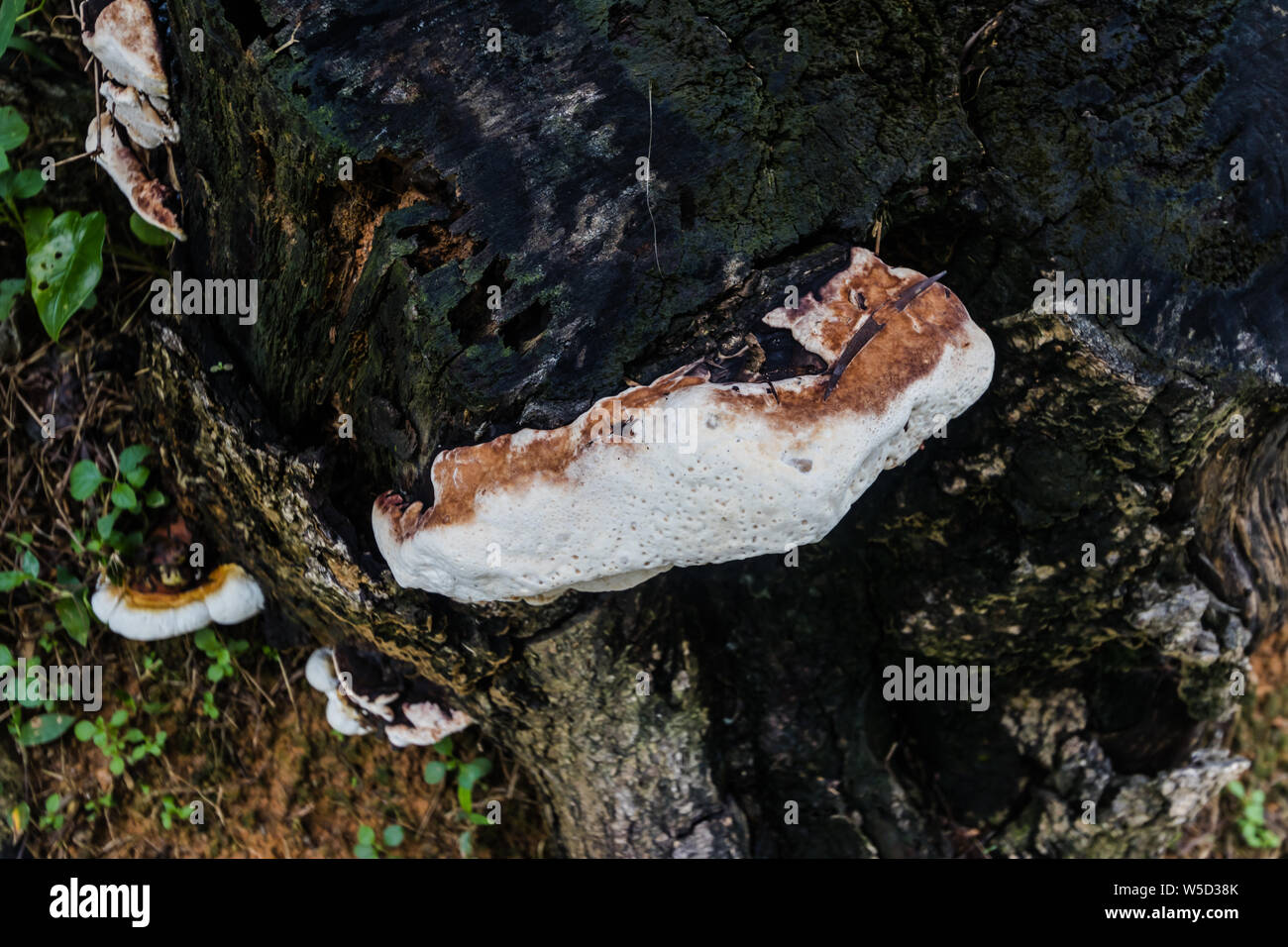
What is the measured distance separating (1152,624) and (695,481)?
1655 mm

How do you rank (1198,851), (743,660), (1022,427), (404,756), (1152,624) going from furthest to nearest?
1. (1198,851)
2. (404,756)
3. (743,660)
4. (1152,624)
5. (1022,427)

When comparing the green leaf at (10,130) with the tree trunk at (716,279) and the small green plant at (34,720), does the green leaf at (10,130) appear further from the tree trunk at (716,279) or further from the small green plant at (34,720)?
the small green plant at (34,720)

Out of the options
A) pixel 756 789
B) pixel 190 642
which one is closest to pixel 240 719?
pixel 190 642

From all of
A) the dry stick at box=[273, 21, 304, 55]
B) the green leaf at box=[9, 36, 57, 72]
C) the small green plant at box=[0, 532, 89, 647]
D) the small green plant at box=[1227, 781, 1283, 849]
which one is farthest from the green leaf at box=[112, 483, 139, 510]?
the small green plant at box=[1227, 781, 1283, 849]

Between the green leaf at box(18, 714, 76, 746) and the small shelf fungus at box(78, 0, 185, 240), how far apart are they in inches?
85.6

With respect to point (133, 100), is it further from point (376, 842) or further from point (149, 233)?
point (376, 842)

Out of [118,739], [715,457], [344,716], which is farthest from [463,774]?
[715,457]

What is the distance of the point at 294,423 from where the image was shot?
2.48 m

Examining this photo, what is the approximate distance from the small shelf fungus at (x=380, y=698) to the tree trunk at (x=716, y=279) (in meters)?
0.20

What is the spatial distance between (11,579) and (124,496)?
2.33 feet

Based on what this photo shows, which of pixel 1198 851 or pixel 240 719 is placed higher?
pixel 240 719

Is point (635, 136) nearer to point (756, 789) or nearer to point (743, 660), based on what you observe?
point (743, 660)

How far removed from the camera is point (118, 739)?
3.59 meters

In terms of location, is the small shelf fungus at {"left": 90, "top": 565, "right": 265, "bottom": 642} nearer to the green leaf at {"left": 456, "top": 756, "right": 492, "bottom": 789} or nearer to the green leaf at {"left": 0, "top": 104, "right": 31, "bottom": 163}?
the green leaf at {"left": 456, "top": 756, "right": 492, "bottom": 789}
